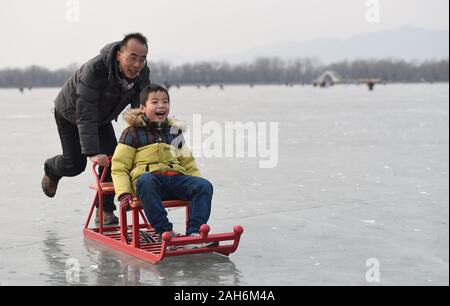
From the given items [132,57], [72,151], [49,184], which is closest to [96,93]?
[132,57]

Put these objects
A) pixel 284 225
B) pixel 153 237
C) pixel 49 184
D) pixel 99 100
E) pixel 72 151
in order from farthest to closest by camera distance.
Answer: pixel 49 184 < pixel 284 225 < pixel 72 151 < pixel 99 100 < pixel 153 237

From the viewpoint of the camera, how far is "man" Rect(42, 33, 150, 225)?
17.6ft

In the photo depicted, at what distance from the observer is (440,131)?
670 inches

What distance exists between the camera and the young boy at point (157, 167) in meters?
4.96

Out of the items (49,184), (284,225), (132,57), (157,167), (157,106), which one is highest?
(132,57)

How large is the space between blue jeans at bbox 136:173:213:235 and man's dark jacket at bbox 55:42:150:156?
0.73 meters

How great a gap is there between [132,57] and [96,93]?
0.42m

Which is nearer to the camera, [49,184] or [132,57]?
[132,57]

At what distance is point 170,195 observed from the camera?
5141 millimetres

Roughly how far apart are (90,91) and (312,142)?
30.1 ft

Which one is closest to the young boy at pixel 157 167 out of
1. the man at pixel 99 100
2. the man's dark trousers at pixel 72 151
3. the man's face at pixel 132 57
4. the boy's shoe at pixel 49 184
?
the man's face at pixel 132 57

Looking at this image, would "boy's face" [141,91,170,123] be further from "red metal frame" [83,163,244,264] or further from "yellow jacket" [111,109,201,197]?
"red metal frame" [83,163,244,264]

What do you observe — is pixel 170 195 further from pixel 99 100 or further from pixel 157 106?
pixel 99 100
